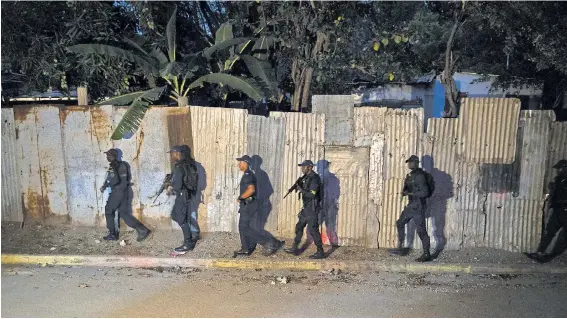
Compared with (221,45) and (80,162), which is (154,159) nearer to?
(80,162)

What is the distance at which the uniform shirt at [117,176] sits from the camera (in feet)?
25.2

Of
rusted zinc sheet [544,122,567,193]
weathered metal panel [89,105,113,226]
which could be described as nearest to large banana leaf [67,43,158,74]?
weathered metal panel [89,105,113,226]

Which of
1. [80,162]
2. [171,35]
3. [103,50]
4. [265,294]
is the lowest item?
[265,294]

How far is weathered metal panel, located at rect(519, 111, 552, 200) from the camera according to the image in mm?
7277

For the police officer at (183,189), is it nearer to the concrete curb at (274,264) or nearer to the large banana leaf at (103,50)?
the concrete curb at (274,264)

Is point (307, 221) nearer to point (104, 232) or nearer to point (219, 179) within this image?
point (219, 179)

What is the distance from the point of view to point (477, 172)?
24.5ft

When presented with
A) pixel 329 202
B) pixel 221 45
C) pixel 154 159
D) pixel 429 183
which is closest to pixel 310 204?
pixel 329 202

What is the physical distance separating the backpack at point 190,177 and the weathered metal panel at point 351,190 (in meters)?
2.13

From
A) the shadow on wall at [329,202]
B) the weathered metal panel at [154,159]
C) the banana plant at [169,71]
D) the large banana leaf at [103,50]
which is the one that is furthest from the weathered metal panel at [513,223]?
the large banana leaf at [103,50]

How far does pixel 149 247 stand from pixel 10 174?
10.0 feet

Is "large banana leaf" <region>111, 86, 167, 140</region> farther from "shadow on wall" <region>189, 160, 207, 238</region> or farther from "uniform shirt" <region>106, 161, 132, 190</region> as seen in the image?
"shadow on wall" <region>189, 160, 207, 238</region>

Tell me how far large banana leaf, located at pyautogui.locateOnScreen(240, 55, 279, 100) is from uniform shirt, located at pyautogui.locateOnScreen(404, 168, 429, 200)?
3.00 m

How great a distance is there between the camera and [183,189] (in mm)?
7367
